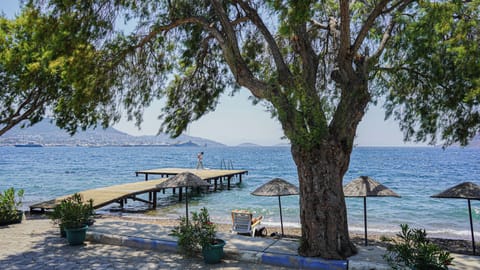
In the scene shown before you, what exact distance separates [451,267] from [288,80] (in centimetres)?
Result: 468

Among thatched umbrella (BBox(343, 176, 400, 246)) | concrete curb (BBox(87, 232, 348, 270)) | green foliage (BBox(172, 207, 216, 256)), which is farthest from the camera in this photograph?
thatched umbrella (BBox(343, 176, 400, 246))

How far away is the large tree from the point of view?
7.21 m

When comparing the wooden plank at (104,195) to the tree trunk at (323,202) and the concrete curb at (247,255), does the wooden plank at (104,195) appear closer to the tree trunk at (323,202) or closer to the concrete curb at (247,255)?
the concrete curb at (247,255)

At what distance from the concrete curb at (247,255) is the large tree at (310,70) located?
26cm

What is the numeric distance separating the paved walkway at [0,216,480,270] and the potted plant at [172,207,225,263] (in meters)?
0.19

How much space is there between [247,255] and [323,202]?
76.9 inches

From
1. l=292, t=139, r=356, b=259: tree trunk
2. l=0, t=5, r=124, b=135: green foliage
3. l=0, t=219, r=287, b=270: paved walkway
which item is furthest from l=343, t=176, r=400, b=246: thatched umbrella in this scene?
l=0, t=5, r=124, b=135: green foliage

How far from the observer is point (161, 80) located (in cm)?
1034

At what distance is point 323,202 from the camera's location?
23.5ft

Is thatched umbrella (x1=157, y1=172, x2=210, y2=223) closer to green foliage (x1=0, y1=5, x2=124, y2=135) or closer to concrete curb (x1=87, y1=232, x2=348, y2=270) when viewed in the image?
concrete curb (x1=87, y1=232, x2=348, y2=270)

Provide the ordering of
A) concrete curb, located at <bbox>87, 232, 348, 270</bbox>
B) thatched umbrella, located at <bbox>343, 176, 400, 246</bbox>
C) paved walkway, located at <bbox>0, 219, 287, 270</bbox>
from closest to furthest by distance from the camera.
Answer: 1. concrete curb, located at <bbox>87, 232, 348, 270</bbox>
2. paved walkway, located at <bbox>0, 219, 287, 270</bbox>
3. thatched umbrella, located at <bbox>343, 176, 400, 246</bbox>

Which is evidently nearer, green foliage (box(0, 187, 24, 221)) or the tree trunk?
the tree trunk

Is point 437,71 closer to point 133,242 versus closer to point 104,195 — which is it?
point 133,242

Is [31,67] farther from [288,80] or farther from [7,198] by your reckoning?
[288,80]
